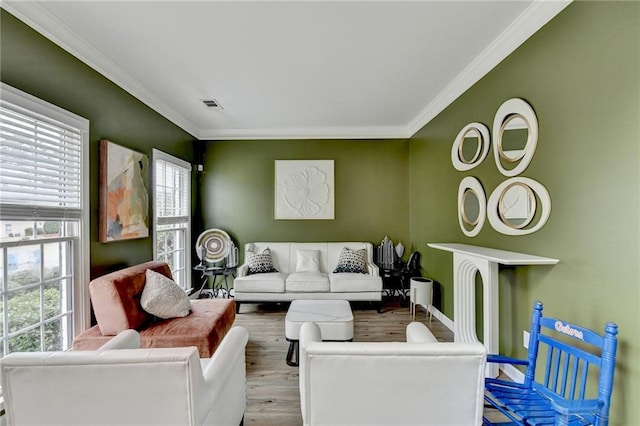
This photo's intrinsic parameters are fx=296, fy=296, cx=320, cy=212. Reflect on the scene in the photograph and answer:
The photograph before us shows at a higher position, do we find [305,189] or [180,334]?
[305,189]

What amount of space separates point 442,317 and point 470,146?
6.92ft

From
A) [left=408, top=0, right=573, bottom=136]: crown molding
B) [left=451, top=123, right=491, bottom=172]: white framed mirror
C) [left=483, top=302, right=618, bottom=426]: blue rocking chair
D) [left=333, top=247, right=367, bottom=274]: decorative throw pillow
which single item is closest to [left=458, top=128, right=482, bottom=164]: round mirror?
[left=451, top=123, right=491, bottom=172]: white framed mirror

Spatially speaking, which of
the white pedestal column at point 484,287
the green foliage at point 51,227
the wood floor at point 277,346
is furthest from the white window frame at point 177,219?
the white pedestal column at point 484,287

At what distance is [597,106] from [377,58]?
1.63 meters

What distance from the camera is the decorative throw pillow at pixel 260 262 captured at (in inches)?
175

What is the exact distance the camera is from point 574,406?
1263 millimetres

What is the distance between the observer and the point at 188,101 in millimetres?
3656

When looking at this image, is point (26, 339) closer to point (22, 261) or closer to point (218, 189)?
point (22, 261)

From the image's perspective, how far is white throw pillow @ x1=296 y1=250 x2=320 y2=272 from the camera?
15.0ft

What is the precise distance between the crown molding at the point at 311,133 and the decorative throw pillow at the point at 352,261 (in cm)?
190

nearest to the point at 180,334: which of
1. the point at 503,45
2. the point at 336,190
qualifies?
the point at 336,190

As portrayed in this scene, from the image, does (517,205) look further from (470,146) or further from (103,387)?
(103,387)

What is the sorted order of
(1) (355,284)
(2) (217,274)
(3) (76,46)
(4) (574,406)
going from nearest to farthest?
(4) (574,406) → (3) (76,46) → (1) (355,284) → (2) (217,274)

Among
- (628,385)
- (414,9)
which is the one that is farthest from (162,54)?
(628,385)
